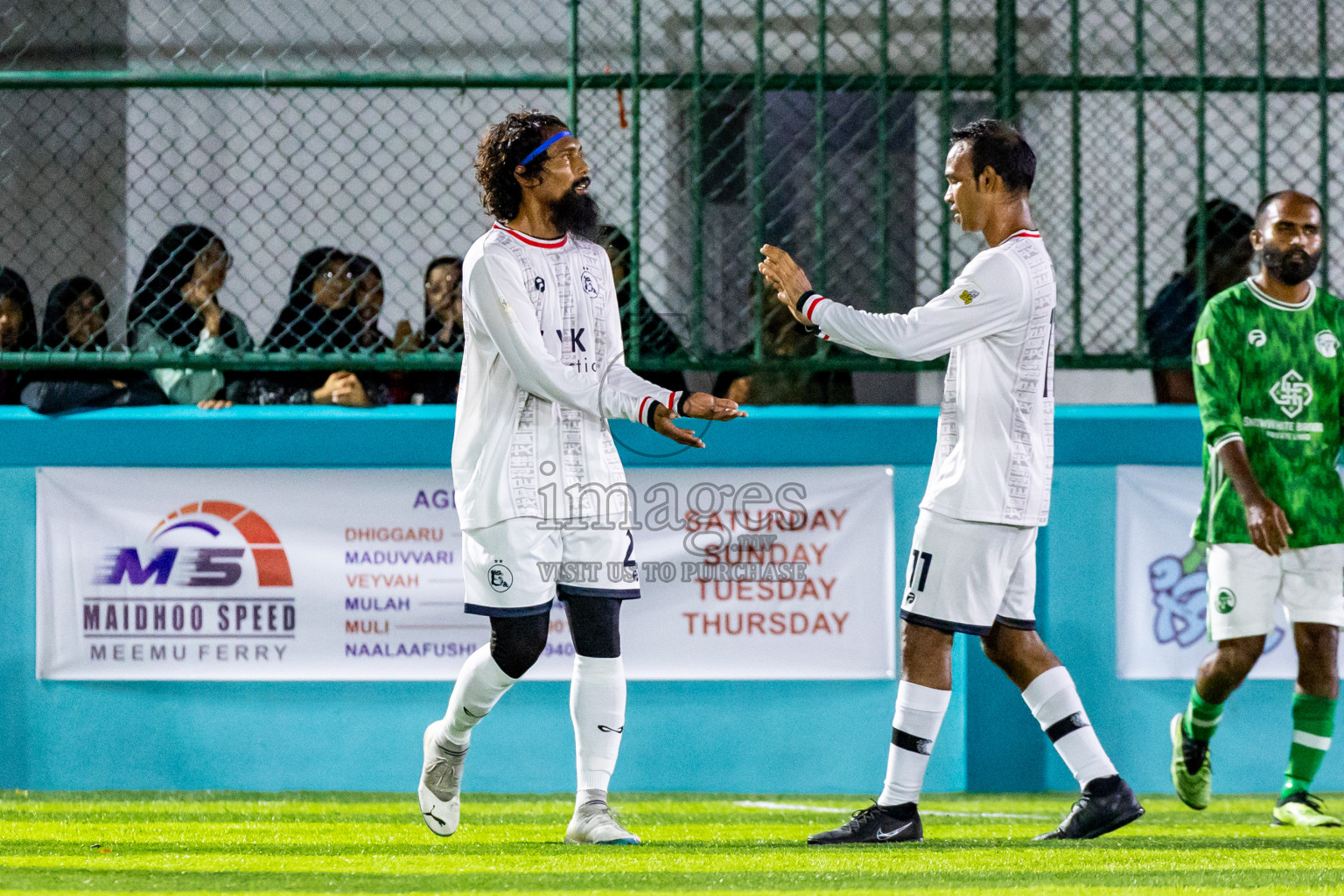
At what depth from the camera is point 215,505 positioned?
5590 millimetres

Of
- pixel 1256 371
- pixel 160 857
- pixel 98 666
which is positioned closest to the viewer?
pixel 160 857

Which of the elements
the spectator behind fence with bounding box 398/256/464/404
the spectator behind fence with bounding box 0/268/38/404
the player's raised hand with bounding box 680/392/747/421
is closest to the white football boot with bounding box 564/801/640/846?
the player's raised hand with bounding box 680/392/747/421

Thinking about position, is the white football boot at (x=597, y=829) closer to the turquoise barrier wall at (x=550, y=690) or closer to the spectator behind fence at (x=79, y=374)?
the turquoise barrier wall at (x=550, y=690)

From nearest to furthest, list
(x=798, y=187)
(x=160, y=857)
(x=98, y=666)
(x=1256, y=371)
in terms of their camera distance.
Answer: (x=160, y=857) < (x=1256, y=371) < (x=98, y=666) < (x=798, y=187)

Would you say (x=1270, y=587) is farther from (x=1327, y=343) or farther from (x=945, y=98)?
(x=945, y=98)

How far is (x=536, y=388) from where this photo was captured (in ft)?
13.6

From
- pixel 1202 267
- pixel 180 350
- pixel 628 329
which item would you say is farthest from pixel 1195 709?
pixel 180 350

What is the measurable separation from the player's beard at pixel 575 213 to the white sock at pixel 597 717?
121 centimetres

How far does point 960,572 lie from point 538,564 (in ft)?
3.74

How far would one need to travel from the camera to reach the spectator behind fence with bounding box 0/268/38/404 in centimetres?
582

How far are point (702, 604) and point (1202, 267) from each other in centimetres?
223

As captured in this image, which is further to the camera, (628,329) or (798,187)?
(798,187)

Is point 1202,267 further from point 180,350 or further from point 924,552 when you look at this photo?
point 180,350

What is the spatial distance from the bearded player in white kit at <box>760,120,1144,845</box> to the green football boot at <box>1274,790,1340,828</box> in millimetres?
952
